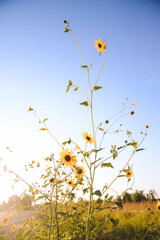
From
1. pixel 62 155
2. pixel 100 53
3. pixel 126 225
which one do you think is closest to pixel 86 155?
pixel 62 155

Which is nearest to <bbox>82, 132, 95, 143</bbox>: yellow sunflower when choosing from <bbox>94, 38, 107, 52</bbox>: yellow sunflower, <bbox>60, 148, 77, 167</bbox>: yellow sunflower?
<bbox>60, 148, 77, 167</bbox>: yellow sunflower

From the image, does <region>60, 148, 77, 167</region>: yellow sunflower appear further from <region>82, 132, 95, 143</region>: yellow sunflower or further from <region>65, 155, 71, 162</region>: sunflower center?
<region>82, 132, 95, 143</region>: yellow sunflower

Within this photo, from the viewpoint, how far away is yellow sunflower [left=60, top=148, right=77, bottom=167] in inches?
74.2

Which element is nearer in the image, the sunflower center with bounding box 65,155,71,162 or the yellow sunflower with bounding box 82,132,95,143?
the sunflower center with bounding box 65,155,71,162

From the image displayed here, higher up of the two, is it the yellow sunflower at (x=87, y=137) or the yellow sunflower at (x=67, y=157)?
the yellow sunflower at (x=87, y=137)

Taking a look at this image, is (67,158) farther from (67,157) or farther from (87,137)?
(87,137)

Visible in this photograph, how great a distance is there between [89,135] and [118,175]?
670mm

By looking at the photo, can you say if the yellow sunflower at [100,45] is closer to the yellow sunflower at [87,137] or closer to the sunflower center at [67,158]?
the yellow sunflower at [87,137]

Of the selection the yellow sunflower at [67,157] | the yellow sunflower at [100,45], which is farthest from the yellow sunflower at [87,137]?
the yellow sunflower at [100,45]

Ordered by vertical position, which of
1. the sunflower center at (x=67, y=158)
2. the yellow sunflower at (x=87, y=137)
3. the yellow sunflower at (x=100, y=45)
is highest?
the yellow sunflower at (x=100, y=45)

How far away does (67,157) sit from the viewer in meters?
1.93

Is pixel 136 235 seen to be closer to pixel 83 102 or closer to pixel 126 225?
pixel 126 225

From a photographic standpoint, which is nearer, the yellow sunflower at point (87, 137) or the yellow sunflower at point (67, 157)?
the yellow sunflower at point (67, 157)

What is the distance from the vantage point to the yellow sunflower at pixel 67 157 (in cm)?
188
